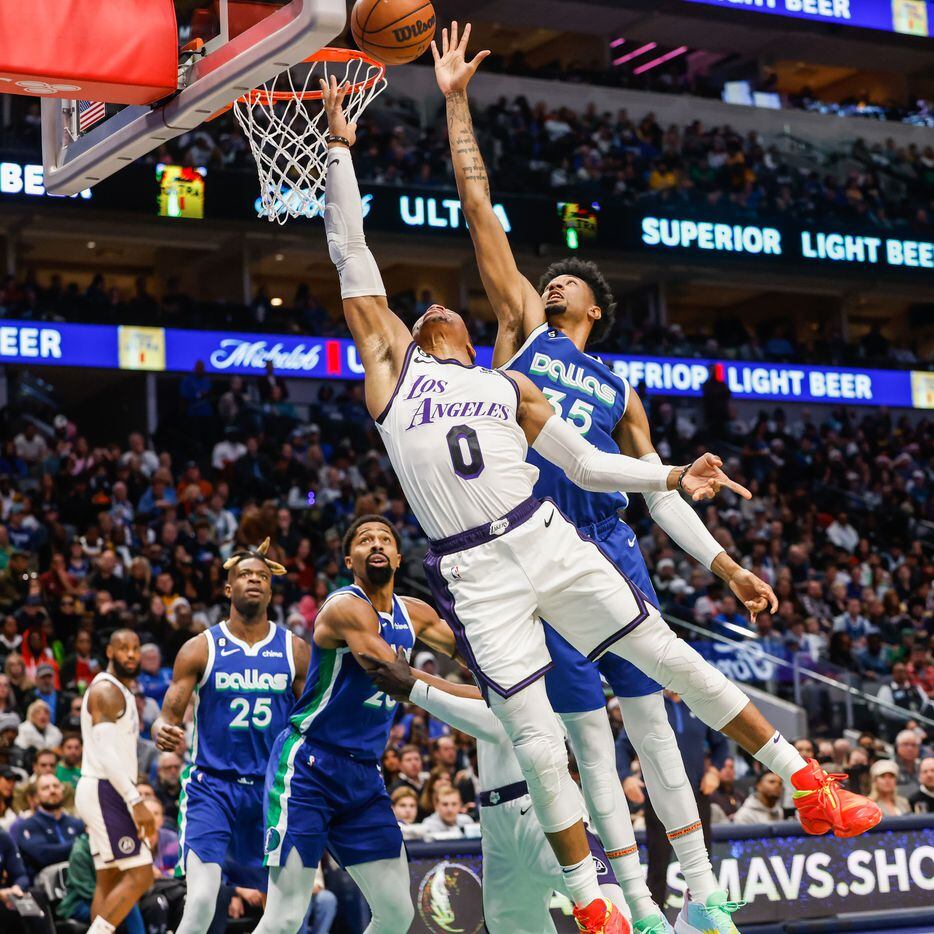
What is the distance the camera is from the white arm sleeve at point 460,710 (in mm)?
6672

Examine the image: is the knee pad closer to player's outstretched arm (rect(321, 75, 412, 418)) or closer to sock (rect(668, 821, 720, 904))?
sock (rect(668, 821, 720, 904))

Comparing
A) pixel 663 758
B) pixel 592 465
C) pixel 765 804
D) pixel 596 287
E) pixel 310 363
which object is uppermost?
pixel 310 363

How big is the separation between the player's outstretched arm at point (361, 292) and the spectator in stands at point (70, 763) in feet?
21.4

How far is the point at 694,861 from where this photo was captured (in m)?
6.22

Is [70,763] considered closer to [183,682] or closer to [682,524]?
[183,682]

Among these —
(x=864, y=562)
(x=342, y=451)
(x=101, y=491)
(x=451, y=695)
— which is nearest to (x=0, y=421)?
(x=101, y=491)

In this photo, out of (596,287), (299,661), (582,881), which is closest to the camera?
(582,881)

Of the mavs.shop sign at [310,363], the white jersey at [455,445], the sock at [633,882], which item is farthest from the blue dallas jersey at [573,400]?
the mavs.shop sign at [310,363]

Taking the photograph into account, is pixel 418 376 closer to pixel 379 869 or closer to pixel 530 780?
pixel 530 780

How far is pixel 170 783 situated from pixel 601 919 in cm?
700

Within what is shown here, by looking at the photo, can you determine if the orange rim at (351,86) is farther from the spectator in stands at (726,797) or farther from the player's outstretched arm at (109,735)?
the spectator in stands at (726,797)

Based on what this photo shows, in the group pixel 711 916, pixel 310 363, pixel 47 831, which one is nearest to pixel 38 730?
pixel 47 831

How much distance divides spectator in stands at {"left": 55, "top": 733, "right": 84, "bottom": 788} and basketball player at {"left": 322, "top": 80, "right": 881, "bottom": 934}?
6572 millimetres

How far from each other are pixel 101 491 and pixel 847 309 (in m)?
21.0
